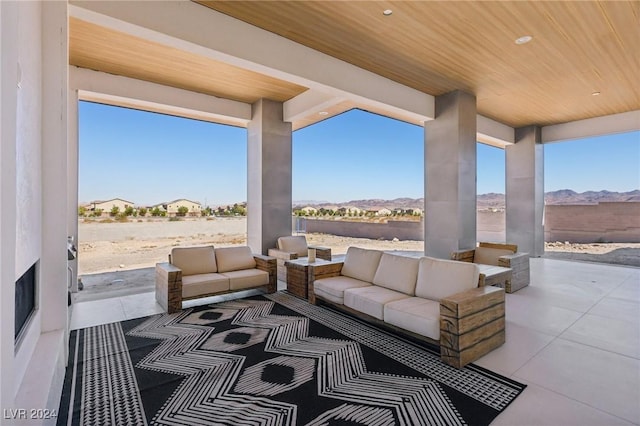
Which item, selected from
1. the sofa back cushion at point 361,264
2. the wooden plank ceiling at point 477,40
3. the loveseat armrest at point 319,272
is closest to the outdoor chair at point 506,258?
the sofa back cushion at point 361,264

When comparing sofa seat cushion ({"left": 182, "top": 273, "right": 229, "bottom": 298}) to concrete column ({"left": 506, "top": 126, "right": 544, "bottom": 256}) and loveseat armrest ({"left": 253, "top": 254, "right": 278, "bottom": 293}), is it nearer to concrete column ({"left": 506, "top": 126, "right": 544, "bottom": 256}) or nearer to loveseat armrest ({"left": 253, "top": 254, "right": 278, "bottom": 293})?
loveseat armrest ({"left": 253, "top": 254, "right": 278, "bottom": 293})

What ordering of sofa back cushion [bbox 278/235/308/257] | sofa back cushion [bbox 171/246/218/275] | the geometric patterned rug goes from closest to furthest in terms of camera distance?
the geometric patterned rug < sofa back cushion [bbox 171/246/218/275] < sofa back cushion [bbox 278/235/308/257]

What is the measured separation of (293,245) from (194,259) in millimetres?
2222

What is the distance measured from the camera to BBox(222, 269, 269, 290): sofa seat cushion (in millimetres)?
4426

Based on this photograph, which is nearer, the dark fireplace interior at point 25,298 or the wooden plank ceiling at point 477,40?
the dark fireplace interior at point 25,298

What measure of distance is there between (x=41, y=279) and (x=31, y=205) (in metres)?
0.74

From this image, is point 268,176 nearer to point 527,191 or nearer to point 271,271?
point 271,271

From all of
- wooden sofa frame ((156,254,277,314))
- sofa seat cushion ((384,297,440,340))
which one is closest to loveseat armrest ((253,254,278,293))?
wooden sofa frame ((156,254,277,314))

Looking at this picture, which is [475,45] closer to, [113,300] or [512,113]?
[512,113]

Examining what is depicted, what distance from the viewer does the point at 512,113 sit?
7.50 metres

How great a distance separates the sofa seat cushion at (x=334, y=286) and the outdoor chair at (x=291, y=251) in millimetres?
1705

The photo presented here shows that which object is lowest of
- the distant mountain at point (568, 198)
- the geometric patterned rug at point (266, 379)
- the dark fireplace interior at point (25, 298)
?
the geometric patterned rug at point (266, 379)

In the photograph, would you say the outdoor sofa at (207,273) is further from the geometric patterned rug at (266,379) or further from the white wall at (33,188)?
the white wall at (33,188)

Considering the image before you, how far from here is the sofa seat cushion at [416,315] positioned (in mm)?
2730
